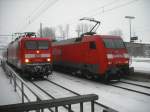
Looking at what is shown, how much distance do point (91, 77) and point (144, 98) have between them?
6.04 metres

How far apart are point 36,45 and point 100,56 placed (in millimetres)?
5113

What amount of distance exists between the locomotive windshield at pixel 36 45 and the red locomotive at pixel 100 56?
6.87ft

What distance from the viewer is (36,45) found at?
1664cm

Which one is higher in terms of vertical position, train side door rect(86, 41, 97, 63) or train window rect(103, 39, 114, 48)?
train window rect(103, 39, 114, 48)

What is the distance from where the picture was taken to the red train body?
45.4ft

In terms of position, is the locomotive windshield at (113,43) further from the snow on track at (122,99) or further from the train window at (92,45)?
the snow on track at (122,99)

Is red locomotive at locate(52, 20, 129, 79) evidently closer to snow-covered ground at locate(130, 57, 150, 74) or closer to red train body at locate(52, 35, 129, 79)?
red train body at locate(52, 35, 129, 79)

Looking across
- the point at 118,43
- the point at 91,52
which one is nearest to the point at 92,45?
the point at 91,52

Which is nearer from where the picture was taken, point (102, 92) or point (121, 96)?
point (121, 96)

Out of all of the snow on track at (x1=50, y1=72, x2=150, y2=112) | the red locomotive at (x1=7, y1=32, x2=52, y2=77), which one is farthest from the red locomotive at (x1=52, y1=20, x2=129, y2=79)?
the red locomotive at (x1=7, y1=32, x2=52, y2=77)

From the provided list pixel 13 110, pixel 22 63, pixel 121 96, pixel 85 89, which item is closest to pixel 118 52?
pixel 85 89

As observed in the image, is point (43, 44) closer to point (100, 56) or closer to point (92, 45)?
point (92, 45)

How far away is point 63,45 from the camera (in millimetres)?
19984

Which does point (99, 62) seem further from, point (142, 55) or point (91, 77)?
point (142, 55)
